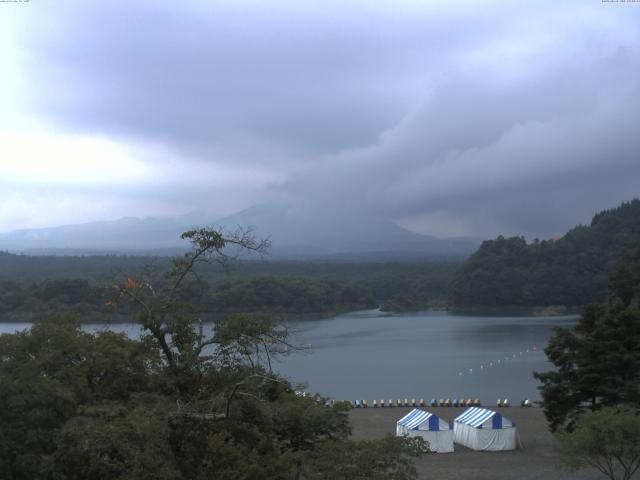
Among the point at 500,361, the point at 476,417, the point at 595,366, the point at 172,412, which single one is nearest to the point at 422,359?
Answer: the point at 500,361

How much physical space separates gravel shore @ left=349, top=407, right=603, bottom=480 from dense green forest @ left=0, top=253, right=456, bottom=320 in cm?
1663

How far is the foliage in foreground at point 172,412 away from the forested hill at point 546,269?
5657cm

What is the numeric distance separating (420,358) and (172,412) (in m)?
29.1

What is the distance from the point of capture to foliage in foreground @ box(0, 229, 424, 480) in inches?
201

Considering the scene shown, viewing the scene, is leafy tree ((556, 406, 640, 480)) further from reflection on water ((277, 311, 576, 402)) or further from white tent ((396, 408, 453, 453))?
reflection on water ((277, 311, 576, 402))

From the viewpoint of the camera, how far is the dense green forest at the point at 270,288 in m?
48.0

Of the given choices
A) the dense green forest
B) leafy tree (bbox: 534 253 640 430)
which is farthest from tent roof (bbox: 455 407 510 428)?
the dense green forest

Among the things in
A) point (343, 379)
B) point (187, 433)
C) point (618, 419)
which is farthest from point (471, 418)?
point (343, 379)

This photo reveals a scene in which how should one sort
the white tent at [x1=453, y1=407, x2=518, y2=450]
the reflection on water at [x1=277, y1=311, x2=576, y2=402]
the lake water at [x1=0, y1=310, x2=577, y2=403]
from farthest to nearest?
the reflection on water at [x1=277, y1=311, x2=576, y2=402]
the lake water at [x1=0, y1=310, x2=577, y2=403]
the white tent at [x1=453, y1=407, x2=518, y2=450]

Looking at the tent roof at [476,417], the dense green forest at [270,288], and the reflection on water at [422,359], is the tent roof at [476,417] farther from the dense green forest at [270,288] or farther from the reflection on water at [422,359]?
the dense green forest at [270,288]

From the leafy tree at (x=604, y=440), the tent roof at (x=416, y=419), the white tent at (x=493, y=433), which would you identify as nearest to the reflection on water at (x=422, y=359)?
the tent roof at (x=416, y=419)

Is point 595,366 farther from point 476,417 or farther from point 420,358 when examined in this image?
point 420,358

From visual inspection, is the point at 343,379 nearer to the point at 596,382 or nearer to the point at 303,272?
the point at 596,382

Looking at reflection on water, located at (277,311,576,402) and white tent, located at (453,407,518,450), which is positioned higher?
white tent, located at (453,407,518,450)
